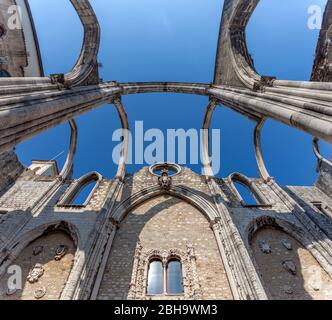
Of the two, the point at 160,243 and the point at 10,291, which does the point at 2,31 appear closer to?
the point at 10,291

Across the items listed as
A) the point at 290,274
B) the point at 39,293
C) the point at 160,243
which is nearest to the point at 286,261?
the point at 290,274

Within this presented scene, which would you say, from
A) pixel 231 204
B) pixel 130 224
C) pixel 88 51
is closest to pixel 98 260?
pixel 130 224

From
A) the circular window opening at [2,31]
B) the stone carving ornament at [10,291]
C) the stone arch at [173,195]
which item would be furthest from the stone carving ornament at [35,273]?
the circular window opening at [2,31]

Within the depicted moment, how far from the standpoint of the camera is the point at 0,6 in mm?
10023

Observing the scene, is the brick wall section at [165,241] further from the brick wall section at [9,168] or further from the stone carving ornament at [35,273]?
the brick wall section at [9,168]

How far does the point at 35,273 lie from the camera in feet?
22.0

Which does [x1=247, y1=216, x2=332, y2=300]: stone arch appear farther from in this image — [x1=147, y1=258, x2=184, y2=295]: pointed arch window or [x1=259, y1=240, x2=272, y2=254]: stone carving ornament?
[x1=147, y1=258, x2=184, y2=295]: pointed arch window

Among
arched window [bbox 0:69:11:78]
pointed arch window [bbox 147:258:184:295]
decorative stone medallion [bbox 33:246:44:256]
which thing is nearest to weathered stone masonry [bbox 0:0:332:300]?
decorative stone medallion [bbox 33:246:44:256]

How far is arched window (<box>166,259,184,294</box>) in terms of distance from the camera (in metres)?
6.86

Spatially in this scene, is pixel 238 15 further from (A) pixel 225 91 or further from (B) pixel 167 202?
(B) pixel 167 202

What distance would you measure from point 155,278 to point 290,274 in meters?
3.84

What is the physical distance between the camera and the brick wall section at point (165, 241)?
673cm

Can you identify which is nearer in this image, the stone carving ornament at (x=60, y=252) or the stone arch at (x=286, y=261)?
the stone arch at (x=286, y=261)

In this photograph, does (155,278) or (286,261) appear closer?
(155,278)
